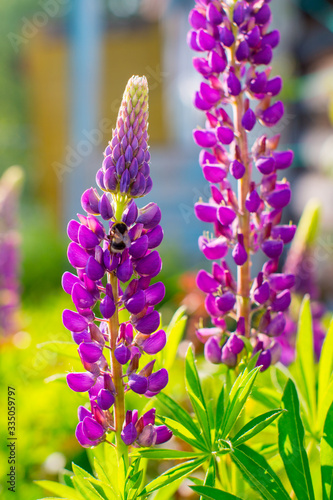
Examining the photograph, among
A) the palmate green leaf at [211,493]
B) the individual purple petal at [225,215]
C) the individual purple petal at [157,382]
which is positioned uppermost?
the individual purple petal at [225,215]

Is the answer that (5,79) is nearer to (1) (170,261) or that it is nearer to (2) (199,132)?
(1) (170,261)

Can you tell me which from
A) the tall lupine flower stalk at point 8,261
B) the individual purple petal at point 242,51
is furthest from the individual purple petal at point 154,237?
the tall lupine flower stalk at point 8,261

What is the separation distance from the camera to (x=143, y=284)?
0.72 meters

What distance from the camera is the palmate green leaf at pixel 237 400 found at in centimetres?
68

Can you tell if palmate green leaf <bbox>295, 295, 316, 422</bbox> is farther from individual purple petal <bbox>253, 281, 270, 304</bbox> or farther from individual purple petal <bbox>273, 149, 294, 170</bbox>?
individual purple petal <bbox>273, 149, 294, 170</bbox>

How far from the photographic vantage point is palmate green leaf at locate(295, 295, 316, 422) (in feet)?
3.04

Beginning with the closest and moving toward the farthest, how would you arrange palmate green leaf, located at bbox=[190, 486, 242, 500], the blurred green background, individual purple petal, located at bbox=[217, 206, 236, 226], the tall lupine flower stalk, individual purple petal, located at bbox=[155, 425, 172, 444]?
palmate green leaf, located at bbox=[190, 486, 242, 500], individual purple petal, located at bbox=[155, 425, 172, 444], individual purple petal, located at bbox=[217, 206, 236, 226], the blurred green background, the tall lupine flower stalk

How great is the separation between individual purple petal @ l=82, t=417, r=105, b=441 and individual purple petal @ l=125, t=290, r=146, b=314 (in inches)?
6.2

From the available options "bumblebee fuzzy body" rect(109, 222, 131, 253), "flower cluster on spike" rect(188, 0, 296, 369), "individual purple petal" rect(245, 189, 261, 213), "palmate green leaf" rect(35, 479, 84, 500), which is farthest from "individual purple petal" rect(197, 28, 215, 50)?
"palmate green leaf" rect(35, 479, 84, 500)

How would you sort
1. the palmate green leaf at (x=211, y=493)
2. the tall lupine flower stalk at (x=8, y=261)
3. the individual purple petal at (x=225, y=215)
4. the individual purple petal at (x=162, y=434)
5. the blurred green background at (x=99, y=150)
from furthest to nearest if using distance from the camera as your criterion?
the tall lupine flower stalk at (x=8, y=261)
the blurred green background at (x=99, y=150)
the individual purple petal at (x=225, y=215)
the individual purple petal at (x=162, y=434)
the palmate green leaf at (x=211, y=493)

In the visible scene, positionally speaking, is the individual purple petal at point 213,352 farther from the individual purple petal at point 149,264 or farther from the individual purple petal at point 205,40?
the individual purple petal at point 205,40

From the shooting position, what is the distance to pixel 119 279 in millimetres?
691

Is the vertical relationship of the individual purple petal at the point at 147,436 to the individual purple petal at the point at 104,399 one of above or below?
below

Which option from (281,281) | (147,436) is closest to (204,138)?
(281,281)
